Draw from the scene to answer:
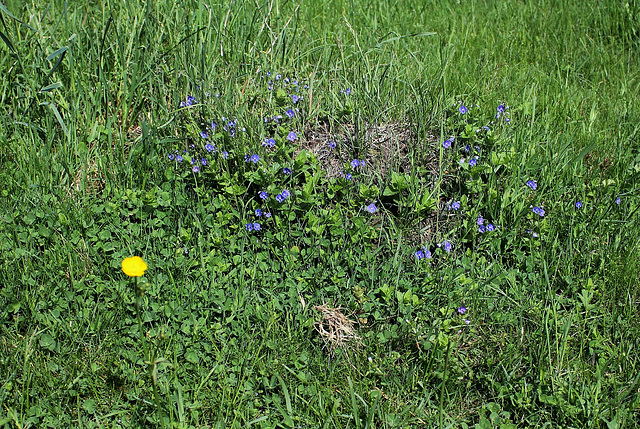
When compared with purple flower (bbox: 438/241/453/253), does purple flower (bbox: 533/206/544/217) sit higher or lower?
higher

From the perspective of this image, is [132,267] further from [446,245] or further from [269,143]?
[446,245]

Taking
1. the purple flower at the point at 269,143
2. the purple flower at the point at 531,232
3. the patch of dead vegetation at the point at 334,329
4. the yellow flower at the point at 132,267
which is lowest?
A: the patch of dead vegetation at the point at 334,329

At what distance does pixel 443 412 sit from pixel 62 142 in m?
2.37

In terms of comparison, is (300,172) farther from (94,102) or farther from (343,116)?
(94,102)

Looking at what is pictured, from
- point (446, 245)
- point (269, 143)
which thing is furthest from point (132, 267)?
point (446, 245)

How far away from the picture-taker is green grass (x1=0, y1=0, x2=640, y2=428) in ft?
6.98

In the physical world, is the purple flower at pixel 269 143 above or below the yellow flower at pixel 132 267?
below

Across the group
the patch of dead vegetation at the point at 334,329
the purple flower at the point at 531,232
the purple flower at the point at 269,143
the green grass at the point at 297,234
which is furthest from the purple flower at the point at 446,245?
the purple flower at the point at 269,143

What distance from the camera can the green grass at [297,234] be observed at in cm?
213

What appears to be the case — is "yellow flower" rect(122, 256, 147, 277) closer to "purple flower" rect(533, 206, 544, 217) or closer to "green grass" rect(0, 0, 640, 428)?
"green grass" rect(0, 0, 640, 428)

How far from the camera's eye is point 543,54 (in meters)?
4.17

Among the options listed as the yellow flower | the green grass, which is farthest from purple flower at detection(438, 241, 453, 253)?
the yellow flower

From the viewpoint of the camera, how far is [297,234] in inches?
104

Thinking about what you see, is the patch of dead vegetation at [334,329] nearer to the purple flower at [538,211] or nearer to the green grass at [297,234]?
the green grass at [297,234]
